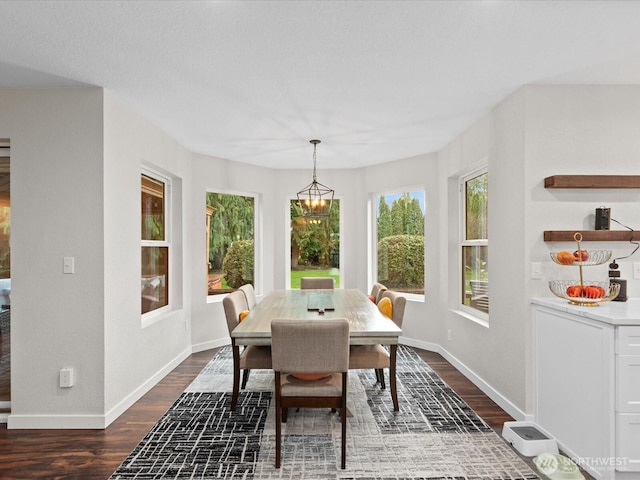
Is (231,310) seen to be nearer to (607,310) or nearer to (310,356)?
(310,356)

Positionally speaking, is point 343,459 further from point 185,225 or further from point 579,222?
point 185,225

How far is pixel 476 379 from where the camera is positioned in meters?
3.83

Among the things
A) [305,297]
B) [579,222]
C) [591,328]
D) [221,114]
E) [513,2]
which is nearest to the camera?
[513,2]

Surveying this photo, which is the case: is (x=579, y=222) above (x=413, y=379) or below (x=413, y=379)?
above

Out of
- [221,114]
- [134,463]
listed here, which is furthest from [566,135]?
[134,463]

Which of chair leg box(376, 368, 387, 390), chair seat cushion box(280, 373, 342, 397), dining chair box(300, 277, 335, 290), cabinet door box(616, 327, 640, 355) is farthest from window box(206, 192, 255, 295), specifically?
cabinet door box(616, 327, 640, 355)

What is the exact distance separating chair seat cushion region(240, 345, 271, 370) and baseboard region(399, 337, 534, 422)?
1824 mm

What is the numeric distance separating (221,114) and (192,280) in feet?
7.35

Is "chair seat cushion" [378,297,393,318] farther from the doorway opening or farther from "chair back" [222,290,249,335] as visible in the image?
the doorway opening

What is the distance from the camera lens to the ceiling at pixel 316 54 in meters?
2.03

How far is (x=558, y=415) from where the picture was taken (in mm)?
2604

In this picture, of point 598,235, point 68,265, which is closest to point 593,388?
point 598,235

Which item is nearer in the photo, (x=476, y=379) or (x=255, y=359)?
(x=255, y=359)

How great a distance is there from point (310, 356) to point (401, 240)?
11.7 ft
